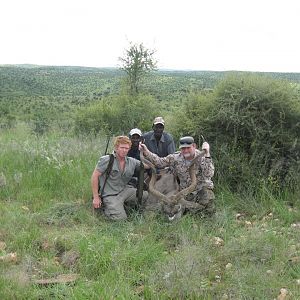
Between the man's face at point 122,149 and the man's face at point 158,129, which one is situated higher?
the man's face at point 158,129

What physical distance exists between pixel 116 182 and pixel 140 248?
63.9 inches

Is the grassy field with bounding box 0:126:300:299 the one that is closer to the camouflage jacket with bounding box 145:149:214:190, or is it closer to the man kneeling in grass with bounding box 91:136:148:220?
the man kneeling in grass with bounding box 91:136:148:220

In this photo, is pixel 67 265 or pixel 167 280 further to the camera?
pixel 67 265

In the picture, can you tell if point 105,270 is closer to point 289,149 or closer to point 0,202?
point 0,202

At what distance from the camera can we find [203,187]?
Answer: 6176 millimetres

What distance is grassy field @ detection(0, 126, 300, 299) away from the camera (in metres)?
3.97

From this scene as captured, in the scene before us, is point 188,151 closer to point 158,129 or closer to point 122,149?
point 122,149

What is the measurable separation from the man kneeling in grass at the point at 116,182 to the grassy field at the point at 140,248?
19 centimetres

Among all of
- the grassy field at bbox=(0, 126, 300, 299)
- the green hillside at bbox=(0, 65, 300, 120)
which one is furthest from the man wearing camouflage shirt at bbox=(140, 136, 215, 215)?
the green hillside at bbox=(0, 65, 300, 120)

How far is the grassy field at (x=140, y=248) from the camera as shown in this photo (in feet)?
13.0

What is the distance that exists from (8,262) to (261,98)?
4966 mm

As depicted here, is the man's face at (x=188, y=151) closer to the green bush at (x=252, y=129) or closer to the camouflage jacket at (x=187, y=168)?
the camouflage jacket at (x=187, y=168)

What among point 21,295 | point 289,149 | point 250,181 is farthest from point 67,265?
point 289,149

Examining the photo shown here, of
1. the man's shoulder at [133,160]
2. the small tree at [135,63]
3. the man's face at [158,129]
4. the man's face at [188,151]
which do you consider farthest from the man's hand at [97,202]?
the small tree at [135,63]
